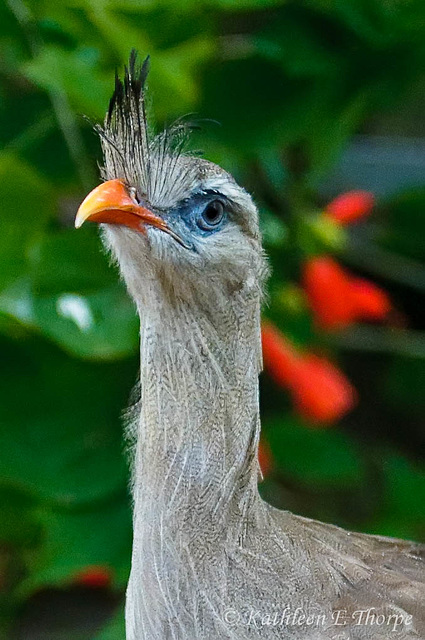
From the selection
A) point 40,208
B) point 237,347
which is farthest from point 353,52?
point 237,347

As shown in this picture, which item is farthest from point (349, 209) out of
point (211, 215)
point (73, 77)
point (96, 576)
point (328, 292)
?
point (96, 576)

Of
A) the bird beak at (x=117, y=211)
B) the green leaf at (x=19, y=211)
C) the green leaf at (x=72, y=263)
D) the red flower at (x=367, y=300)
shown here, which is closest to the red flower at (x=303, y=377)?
the red flower at (x=367, y=300)

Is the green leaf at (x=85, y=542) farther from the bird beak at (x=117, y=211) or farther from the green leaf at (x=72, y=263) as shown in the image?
the bird beak at (x=117, y=211)

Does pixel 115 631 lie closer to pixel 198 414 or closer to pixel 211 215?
pixel 198 414

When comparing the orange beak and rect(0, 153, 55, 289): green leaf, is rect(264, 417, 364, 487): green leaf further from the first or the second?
the orange beak

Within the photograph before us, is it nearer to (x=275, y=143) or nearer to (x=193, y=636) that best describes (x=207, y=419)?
(x=193, y=636)
